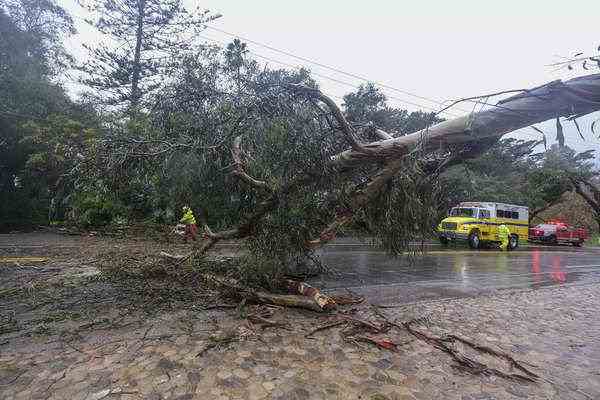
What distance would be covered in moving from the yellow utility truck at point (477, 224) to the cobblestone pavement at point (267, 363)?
14.5m

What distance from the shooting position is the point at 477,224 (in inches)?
766

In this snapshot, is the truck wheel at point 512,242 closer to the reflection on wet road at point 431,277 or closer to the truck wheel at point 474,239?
the truck wheel at point 474,239

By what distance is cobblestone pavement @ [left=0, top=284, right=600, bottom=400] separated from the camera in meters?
3.20

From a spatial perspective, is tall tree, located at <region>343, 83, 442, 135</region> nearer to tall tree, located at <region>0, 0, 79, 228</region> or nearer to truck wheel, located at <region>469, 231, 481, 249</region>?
truck wheel, located at <region>469, 231, 481, 249</region>

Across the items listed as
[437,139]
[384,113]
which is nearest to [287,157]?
[437,139]

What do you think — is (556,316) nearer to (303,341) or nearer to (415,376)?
(415,376)

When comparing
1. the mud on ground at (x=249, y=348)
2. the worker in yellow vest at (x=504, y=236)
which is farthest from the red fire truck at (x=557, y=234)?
the mud on ground at (x=249, y=348)

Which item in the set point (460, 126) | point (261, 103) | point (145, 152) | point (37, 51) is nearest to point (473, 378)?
point (460, 126)

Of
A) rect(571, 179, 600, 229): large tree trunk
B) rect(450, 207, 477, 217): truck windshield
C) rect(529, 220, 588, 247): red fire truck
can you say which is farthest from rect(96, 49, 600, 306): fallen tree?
rect(571, 179, 600, 229): large tree trunk

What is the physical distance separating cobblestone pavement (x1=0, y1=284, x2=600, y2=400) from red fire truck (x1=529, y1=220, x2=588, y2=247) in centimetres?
2534

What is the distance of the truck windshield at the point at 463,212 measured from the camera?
65.5ft

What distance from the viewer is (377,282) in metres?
8.07

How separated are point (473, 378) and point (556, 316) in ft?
11.2

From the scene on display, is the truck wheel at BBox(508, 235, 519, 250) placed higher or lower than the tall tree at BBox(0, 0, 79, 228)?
lower
